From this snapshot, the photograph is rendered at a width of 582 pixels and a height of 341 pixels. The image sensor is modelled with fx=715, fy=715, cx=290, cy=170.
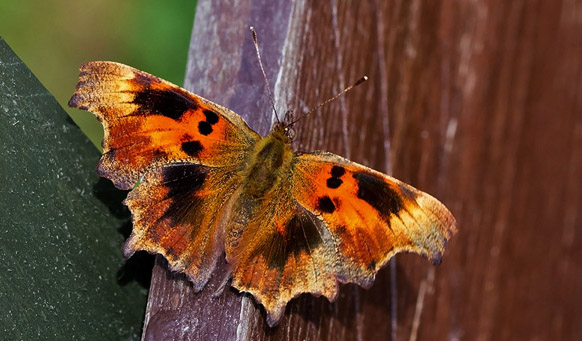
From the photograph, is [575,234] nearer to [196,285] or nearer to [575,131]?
[575,131]

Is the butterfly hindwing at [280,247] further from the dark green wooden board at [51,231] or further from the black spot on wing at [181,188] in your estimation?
the dark green wooden board at [51,231]

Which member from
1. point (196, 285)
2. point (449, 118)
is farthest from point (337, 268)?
point (449, 118)

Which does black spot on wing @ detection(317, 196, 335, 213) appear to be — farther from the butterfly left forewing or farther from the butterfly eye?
the butterfly eye

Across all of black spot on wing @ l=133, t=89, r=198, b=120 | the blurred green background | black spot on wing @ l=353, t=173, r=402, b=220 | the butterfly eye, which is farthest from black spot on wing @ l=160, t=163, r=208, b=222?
the blurred green background

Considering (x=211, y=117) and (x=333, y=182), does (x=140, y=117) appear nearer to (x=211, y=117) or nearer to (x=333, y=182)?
(x=211, y=117)

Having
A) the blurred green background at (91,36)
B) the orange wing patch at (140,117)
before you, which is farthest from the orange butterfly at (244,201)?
the blurred green background at (91,36)

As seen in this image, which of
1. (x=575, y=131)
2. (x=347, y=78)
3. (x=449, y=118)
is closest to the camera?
(x=347, y=78)

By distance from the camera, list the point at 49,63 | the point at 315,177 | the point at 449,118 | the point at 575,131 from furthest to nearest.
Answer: the point at 49,63
the point at 575,131
the point at 449,118
the point at 315,177
